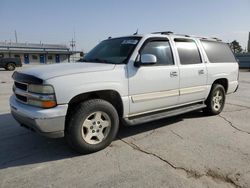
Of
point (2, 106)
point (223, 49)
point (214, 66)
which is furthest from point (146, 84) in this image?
point (2, 106)

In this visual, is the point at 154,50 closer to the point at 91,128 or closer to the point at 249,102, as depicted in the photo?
the point at 91,128

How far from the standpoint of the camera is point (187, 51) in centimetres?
542

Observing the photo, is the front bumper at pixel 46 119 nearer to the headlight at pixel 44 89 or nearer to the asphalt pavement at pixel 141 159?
the headlight at pixel 44 89

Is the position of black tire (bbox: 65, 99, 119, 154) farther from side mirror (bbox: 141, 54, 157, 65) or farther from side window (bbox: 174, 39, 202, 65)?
side window (bbox: 174, 39, 202, 65)

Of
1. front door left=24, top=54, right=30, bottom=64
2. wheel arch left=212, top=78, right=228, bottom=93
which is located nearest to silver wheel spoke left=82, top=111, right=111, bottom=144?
wheel arch left=212, top=78, right=228, bottom=93

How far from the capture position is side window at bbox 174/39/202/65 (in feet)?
17.1

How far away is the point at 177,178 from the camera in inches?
125

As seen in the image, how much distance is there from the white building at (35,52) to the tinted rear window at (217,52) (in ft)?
172

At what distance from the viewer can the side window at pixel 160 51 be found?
15.5 ft

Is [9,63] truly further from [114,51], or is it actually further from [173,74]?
[173,74]

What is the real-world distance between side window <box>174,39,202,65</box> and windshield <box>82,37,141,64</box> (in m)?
1.01

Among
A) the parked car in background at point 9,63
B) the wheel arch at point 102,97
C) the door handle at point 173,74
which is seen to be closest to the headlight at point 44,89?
the wheel arch at point 102,97

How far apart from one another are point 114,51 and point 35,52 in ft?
181

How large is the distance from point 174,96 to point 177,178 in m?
2.13
